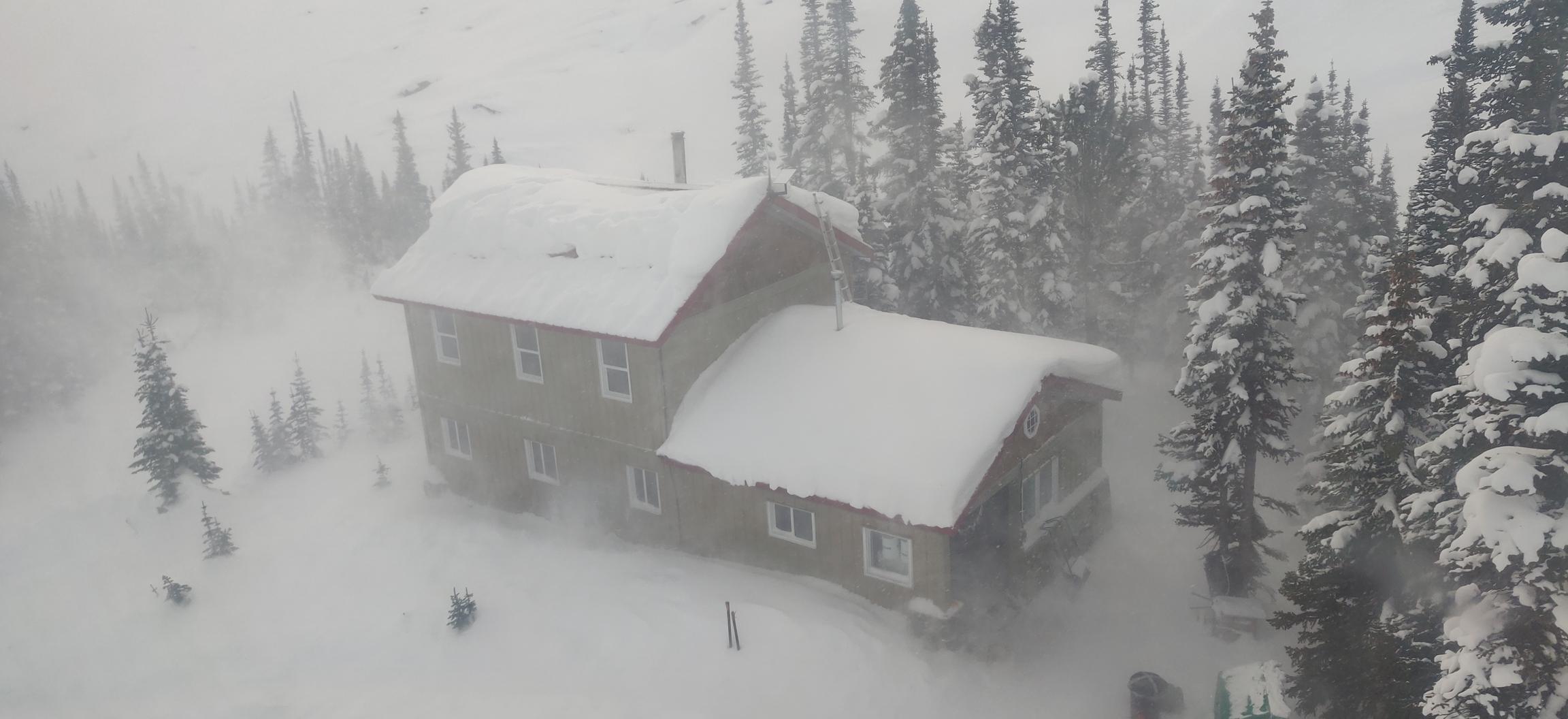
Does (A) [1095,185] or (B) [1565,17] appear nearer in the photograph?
(B) [1565,17]

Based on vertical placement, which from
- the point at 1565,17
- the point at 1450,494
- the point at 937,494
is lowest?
the point at 937,494

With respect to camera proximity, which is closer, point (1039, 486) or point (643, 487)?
point (1039, 486)

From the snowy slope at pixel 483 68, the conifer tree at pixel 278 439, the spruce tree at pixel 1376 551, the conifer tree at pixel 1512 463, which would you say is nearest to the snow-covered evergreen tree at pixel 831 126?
the conifer tree at pixel 278 439

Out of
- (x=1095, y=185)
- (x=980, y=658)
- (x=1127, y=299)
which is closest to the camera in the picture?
(x=980, y=658)

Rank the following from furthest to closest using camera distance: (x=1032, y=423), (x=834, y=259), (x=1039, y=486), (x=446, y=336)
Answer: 1. (x=446, y=336)
2. (x=834, y=259)
3. (x=1039, y=486)
4. (x=1032, y=423)

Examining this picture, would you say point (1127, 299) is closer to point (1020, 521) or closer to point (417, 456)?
point (1020, 521)

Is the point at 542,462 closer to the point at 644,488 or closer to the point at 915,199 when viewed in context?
the point at 644,488

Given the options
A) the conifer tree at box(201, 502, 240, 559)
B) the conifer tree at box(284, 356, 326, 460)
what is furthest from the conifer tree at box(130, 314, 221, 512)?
the conifer tree at box(284, 356, 326, 460)

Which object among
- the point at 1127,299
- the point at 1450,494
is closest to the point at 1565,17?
the point at 1450,494

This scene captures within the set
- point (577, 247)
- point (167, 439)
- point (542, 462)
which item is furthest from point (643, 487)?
point (167, 439)
